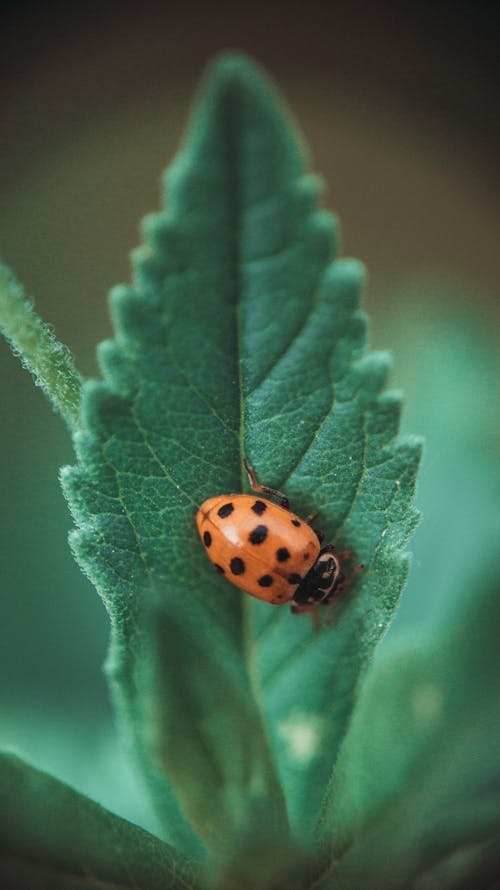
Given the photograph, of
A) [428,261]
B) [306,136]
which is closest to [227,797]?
[428,261]

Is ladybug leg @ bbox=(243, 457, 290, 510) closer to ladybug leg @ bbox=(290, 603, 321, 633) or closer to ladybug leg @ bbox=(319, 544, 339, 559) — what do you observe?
ladybug leg @ bbox=(319, 544, 339, 559)

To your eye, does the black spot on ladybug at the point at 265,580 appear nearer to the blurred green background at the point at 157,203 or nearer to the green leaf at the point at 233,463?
the green leaf at the point at 233,463

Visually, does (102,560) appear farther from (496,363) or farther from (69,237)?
(69,237)

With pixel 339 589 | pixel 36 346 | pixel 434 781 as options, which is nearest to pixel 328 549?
pixel 339 589

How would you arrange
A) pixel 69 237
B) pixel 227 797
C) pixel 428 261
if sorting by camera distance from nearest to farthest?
pixel 227 797
pixel 69 237
pixel 428 261

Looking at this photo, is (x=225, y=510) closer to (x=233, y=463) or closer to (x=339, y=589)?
(x=233, y=463)

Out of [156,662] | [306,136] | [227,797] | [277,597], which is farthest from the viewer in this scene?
[306,136]

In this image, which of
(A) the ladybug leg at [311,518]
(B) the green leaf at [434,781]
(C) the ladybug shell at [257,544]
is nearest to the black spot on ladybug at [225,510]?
(C) the ladybug shell at [257,544]

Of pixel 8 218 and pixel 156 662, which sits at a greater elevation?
pixel 8 218
